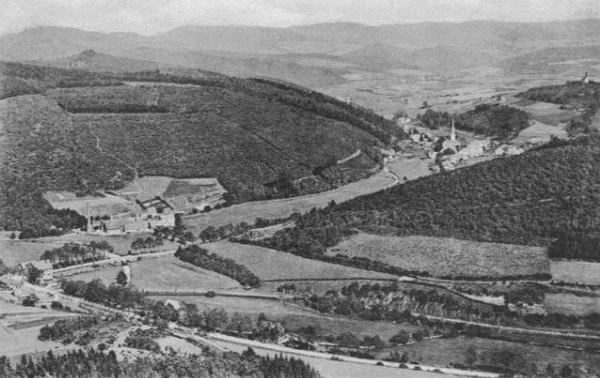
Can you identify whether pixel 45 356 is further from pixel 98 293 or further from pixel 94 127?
pixel 94 127

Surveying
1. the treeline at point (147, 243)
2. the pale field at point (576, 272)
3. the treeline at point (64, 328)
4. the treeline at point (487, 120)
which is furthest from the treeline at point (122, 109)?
the pale field at point (576, 272)

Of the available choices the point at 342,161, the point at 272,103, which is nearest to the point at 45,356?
the point at 342,161

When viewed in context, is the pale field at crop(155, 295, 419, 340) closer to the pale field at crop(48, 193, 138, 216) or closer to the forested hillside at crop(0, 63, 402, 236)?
the pale field at crop(48, 193, 138, 216)

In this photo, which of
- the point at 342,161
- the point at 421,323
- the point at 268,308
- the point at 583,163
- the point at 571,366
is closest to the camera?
the point at 571,366

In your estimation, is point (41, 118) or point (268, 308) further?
point (41, 118)

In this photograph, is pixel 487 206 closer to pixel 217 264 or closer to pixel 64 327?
pixel 217 264
